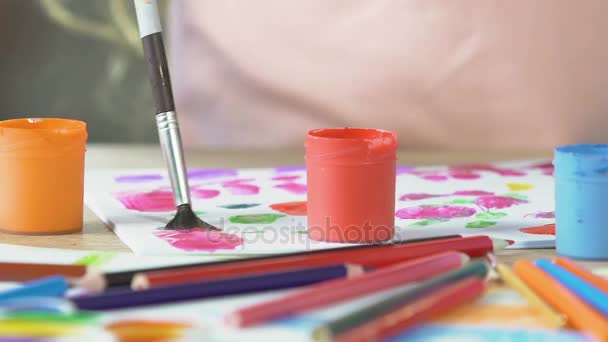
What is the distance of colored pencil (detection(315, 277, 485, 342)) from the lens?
401 millimetres

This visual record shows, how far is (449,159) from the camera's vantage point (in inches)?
38.2

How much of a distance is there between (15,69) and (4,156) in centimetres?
73

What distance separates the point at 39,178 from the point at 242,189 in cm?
20

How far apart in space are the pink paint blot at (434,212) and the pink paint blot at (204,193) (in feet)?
0.50

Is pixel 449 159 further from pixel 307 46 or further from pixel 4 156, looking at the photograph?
pixel 4 156

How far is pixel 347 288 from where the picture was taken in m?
0.47

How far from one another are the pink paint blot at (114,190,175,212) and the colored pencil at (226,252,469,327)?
250 mm

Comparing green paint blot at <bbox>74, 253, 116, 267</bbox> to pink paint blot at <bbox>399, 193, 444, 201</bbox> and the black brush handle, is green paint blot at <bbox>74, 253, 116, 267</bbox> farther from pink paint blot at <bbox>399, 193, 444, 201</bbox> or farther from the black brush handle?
pink paint blot at <bbox>399, 193, 444, 201</bbox>

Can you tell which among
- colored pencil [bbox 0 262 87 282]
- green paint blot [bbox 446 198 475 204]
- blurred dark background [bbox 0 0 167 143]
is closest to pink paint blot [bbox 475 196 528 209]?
green paint blot [bbox 446 198 475 204]

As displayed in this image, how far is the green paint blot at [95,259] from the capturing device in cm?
56

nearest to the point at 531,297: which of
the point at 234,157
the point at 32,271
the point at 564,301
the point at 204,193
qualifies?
the point at 564,301

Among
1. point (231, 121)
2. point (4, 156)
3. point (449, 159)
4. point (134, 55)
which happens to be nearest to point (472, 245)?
point (4, 156)

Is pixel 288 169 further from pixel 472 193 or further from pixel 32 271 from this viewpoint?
pixel 32 271

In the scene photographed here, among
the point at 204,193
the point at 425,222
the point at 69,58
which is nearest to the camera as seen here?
the point at 425,222
